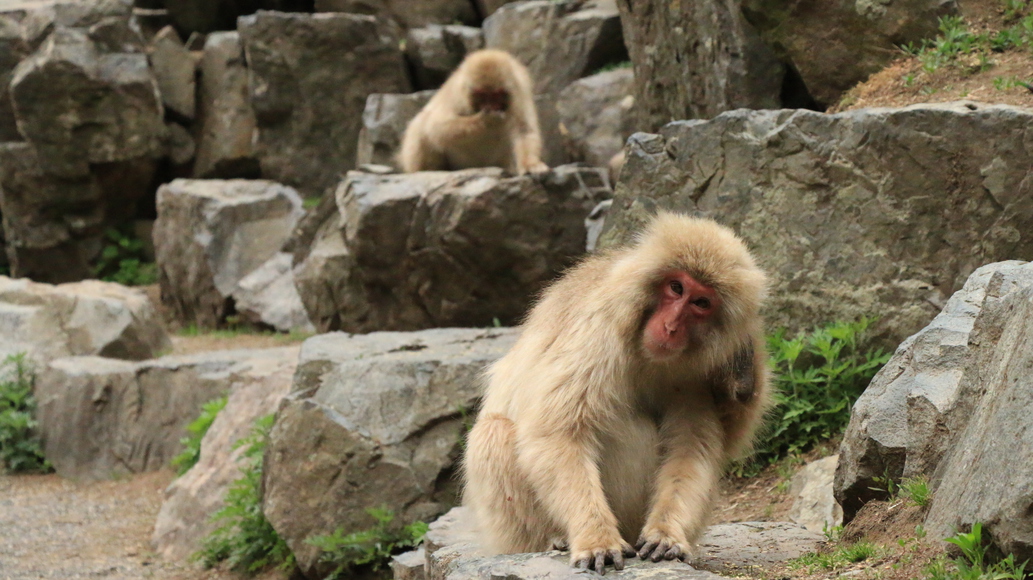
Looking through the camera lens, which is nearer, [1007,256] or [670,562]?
[670,562]

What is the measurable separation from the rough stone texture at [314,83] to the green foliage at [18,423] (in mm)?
6664

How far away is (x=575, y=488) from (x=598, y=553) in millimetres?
256

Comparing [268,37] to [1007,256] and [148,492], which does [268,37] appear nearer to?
[148,492]

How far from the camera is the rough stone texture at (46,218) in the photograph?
48.2 ft

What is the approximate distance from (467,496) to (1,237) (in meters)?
14.6

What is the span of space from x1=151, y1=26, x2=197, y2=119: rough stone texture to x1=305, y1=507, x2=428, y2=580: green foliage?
11622 mm

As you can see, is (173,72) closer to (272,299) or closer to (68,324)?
(272,299)

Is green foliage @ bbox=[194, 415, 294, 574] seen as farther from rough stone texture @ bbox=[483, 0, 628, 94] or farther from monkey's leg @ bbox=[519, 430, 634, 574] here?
rough stone texture @ bbox=[483, 0, 628, 94]

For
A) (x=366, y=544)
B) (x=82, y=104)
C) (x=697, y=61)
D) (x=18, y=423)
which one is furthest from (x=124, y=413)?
(x=82, y=104)

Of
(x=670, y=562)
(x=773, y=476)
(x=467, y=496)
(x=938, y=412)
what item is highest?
(x=938, y=412)

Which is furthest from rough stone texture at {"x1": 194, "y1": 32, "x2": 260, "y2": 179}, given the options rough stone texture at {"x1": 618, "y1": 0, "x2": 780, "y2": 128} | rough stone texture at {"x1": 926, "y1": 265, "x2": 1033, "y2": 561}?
rough stone texture at {"x1": 926, "y1": 265, "x2": 1033, "y2": 561}

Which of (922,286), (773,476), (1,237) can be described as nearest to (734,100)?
(922,286)

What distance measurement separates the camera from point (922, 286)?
5.16 meters

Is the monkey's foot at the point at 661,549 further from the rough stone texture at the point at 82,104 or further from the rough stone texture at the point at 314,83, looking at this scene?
the rough stone texture at the point at 82,104
